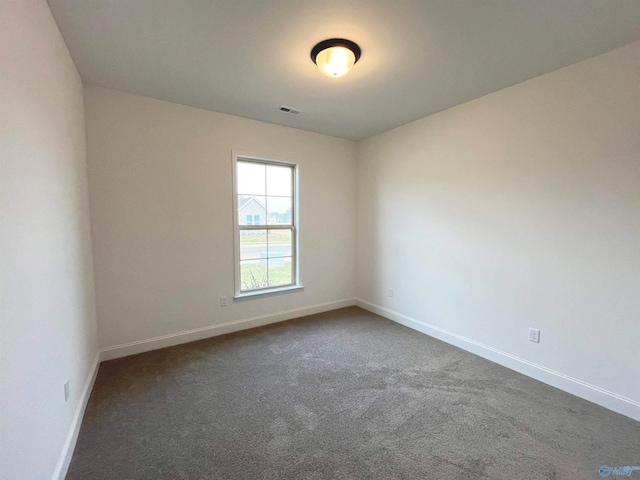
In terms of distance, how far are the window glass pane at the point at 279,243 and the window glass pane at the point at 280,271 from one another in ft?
0.24

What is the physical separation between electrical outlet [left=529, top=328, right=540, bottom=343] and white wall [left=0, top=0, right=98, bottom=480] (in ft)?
10.9

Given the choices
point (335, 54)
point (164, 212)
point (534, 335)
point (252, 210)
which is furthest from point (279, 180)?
point (534, 335)

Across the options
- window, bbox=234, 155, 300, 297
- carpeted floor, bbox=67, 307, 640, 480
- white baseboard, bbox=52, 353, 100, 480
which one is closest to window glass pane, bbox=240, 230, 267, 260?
window, bbox=234, 155, 300, 297

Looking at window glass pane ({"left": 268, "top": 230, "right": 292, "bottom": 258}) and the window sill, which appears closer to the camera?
the window sill

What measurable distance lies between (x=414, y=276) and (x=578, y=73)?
2374 millimetres

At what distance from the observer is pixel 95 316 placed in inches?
102

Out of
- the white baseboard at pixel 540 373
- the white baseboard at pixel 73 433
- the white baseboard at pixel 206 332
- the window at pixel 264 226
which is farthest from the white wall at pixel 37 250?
the white baseboard at pixel 540 373

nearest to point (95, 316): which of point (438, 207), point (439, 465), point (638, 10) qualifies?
point (439, 465)

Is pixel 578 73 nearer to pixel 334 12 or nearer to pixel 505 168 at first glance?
pixel 505 168

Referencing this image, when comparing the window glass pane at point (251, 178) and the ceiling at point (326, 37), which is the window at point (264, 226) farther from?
the ceiling at point (326, 37)

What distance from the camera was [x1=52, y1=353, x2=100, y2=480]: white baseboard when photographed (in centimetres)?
144

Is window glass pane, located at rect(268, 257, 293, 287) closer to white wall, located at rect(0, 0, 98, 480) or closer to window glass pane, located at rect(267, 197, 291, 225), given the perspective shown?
window glass pane, located at rect(267, 197, 291, 225)

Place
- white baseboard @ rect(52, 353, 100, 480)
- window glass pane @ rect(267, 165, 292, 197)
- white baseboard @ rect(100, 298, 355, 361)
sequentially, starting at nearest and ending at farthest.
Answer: white baseboard @ rect(52, 353, 100, 480)
white baseboard @ rect(100, 298, 355, 361)
window glass pane @ rect(267, 165, 292, 197)

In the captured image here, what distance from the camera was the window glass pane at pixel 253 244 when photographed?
351 cm
